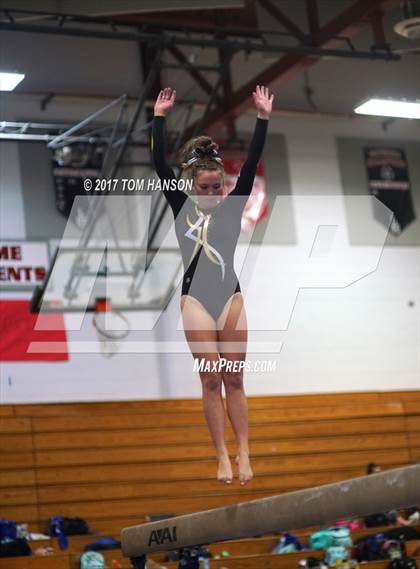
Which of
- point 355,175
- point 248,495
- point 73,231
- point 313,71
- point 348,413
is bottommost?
point 248,495

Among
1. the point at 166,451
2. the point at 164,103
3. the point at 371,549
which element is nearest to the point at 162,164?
the point at 164,103

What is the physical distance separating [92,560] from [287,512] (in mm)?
6294

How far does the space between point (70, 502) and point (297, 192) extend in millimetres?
6208

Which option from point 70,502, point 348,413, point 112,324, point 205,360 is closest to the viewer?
point 205,360

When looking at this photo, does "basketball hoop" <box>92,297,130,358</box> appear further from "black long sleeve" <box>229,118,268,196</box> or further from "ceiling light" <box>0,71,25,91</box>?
"black long sleeve" <box>229,118,268,196</box>

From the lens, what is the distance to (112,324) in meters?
14.5

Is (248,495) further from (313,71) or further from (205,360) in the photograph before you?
(205,360)

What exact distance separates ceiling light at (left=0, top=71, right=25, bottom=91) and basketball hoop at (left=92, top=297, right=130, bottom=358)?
349 cm

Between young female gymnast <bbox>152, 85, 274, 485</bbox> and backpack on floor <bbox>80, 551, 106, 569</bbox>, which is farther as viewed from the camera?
backpack on floor <bbox>80, 551, 106, 569</bbox>

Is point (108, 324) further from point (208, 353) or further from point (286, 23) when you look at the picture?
point (208, 353)

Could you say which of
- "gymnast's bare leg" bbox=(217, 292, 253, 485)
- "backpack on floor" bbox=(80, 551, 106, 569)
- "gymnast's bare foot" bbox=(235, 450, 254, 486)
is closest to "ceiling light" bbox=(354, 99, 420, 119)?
"backpack on floor" bbox=(80, 551, 106, 569)

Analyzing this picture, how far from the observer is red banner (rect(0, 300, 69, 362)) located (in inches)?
540

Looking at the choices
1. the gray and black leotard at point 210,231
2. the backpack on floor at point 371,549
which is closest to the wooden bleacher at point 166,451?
the backpack on floor at point 371,549

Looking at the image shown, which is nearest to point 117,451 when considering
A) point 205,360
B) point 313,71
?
point 313,71
